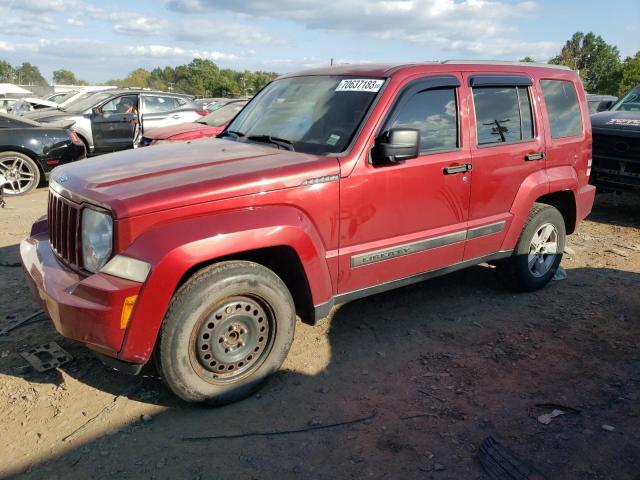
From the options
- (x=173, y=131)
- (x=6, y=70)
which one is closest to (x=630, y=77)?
(x=173, y=131)

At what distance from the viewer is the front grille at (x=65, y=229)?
2.93m

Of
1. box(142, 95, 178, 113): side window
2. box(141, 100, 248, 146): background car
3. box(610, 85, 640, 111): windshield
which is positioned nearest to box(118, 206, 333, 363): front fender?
box(141, 100, 248, 146): background car

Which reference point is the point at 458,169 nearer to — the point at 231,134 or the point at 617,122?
the point at 231,134

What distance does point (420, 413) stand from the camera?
121 inches

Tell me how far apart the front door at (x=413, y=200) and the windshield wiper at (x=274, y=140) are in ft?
1.87

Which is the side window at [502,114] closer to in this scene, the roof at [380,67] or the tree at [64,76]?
the roof at [380,67]

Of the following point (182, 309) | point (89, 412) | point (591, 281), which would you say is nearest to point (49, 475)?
point (89, 412)

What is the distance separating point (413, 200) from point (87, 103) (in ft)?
34.1

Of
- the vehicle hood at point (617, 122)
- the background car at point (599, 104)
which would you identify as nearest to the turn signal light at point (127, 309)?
the vehicle hood at point (617, 122)

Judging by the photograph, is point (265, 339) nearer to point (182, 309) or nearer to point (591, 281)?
point (182, 309)

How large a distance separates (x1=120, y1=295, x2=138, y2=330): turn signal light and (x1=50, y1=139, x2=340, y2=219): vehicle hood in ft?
1.39

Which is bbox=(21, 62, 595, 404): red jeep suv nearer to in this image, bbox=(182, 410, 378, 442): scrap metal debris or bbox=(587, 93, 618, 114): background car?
bbox=(182, 410, 378, 442): scrap metal debris

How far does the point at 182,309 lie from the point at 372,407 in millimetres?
1279

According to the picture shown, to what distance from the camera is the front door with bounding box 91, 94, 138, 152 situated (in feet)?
35.7
